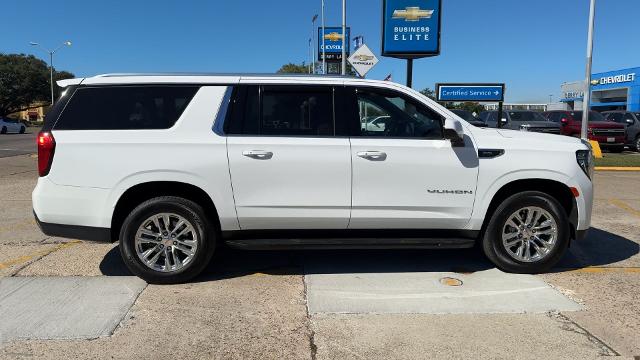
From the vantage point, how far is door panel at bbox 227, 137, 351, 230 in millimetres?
4668

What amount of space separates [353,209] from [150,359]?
217 centimetres

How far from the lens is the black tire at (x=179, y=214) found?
4.70 metres

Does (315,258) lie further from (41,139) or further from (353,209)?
(41,139)

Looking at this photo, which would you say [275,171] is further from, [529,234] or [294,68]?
[294,68]

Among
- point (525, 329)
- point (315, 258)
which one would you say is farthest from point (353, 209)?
point (525, 329)

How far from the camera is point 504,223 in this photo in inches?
197

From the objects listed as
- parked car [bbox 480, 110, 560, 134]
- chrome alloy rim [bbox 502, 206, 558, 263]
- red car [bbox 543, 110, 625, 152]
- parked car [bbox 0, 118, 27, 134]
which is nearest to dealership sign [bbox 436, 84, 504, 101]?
parked car [bbox 480, 110, 560, 134]

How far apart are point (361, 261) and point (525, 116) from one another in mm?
16896

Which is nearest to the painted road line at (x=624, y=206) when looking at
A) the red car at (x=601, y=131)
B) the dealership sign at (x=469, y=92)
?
the dealership sign at (x=469, y=92)

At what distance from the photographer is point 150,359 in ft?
11.2

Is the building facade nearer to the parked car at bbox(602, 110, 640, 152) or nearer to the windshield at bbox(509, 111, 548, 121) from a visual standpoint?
the parked car at bbox(602, 110, 640, 152)

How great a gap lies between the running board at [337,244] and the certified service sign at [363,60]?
10.8m

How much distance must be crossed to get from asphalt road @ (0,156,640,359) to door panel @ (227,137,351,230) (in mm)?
657

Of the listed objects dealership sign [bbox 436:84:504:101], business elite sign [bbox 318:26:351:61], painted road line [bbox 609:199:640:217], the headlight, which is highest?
business elite sign [bbox 318:26:351:61]
